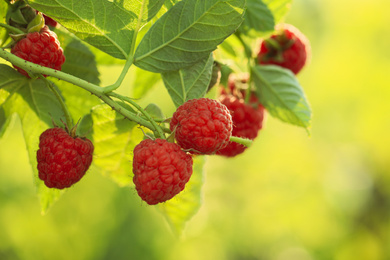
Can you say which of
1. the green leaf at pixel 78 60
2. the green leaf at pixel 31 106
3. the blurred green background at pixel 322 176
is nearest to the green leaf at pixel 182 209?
the green leaf at pixel 31 106

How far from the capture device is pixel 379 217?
14188mm

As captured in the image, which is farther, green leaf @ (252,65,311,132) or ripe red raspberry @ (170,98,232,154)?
green leaf @ (252,65,311,132)

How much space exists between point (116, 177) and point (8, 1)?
516mm

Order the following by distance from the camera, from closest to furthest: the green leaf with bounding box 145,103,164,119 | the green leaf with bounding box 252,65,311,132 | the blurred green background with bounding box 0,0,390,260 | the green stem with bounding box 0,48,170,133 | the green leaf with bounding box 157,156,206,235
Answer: the green stem with bounding box 0,48,170,133, the green leaf with bounding box 145,103,164,119, the green leaf with bounding box 252,65,311,132, the green leaf with bounding box 157,156,206,235, the blurred green background with bounding box 0,0,390,260

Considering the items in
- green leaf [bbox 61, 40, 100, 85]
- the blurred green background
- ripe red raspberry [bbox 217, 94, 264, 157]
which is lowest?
the blurred green background

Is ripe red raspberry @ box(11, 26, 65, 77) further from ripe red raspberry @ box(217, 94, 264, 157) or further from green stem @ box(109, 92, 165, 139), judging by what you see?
ripe red raspberry @ box(217, 94, 264, 157)

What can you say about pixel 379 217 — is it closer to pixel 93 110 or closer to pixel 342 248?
pixel 342 248

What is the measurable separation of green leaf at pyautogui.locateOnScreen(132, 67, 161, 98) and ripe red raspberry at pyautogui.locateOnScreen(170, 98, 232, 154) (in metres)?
0.53

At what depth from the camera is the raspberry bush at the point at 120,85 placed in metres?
0.82

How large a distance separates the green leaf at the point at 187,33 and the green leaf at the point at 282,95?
0.42 meters

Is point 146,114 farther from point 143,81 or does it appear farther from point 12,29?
point 143,81

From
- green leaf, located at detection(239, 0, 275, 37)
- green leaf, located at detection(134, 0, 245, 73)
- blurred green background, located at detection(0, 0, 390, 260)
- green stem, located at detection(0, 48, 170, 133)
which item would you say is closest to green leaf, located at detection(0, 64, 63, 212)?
green stem, located at detection(0, 48, 170, 133)

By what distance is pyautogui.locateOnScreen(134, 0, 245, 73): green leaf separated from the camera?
854 millimetres

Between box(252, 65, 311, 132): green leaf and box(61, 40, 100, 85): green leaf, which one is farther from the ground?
box(61, 40, 100, 85): green leaf
